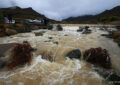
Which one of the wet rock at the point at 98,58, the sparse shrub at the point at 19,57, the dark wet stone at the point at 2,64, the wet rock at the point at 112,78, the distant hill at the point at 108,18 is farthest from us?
the distant hill at the point at 108,18

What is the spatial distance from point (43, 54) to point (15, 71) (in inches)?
71.9

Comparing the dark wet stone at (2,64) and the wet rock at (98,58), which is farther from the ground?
the wet rock at (98,58)

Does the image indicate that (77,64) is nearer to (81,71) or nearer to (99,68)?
(81,71)

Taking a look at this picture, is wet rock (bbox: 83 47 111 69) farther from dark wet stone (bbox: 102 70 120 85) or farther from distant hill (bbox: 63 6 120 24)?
distant hill (bbox: 63 6 120 24)

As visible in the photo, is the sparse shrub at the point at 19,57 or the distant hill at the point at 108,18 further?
the distant hill at the point at 108,18

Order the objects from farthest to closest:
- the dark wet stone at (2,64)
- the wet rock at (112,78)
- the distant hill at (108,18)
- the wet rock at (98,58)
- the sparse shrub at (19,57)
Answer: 1. the distant hill at (108,18)
2. the wet rock at (98,58)
3. the sparse shrub at (19,57)
4. the dark wet stone at (2,64)
5. the wet rock at (112,78)

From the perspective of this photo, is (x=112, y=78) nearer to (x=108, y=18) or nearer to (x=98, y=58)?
(x=98, y=58)

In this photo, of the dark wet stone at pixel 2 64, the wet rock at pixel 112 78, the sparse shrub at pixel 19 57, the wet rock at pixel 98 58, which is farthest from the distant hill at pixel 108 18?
the dark wet stone at pixel 2 64

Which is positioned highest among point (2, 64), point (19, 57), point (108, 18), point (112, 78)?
point (108, 18)

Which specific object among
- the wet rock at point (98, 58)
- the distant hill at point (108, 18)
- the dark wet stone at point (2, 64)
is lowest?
the dark wet stone at point (2, 64)

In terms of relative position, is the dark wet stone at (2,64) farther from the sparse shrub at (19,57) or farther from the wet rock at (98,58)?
the wet rock at (98,58)

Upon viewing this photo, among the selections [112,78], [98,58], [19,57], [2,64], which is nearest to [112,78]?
[112,78]

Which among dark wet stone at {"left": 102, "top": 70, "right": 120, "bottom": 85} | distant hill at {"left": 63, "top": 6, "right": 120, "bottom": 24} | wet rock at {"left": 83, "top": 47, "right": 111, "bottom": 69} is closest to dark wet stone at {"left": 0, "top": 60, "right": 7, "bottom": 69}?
wet rock at {"left": 83, "top": 47, "right": 111, "bottom": 69}

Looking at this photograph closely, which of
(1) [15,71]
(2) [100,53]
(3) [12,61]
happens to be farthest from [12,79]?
(2) [100,53]
